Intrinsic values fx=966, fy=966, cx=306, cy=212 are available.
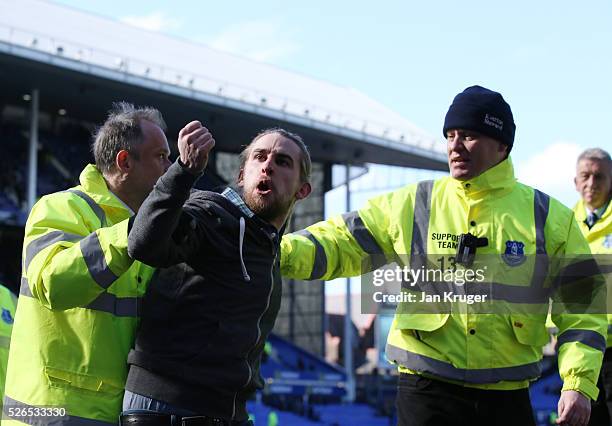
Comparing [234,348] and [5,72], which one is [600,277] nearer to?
[234,348]

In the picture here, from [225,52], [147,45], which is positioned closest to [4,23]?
[147,45]

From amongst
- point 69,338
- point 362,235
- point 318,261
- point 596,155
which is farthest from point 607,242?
point 69,338

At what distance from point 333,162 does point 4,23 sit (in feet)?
38.3

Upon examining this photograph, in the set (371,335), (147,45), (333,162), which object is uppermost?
(147,45)

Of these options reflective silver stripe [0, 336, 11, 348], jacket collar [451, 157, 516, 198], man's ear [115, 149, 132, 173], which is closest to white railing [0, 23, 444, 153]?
reflective silver stripe [0, 336, 11, 348]

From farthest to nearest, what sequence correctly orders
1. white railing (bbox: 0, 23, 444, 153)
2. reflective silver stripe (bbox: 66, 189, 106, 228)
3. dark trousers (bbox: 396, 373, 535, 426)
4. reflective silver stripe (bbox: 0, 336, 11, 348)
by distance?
white railing (bbox: 0, 23, 444, 153) → reflective silver stripe (bbox: 0, 336, 11, 348) → dark trousers (bbox: 396, 373, 535, 426) → reflective silver stripe (bbox: 66, 189, 106, 228)

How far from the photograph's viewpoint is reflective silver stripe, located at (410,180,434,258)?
13.3 feet

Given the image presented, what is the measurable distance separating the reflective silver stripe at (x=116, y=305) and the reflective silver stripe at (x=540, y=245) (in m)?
1.69

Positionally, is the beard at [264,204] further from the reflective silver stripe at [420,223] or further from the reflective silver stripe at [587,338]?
the reflective silver stripe at [587,338]

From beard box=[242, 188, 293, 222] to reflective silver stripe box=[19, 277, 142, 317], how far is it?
564mm

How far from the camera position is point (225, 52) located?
3002 centimetres

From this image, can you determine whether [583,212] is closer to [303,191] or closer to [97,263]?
[303,191]

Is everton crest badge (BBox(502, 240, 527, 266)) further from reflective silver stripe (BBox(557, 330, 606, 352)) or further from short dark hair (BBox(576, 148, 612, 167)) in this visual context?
short dark hair (BBox(576, 148, 612, 167))

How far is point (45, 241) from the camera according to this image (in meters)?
3.28
